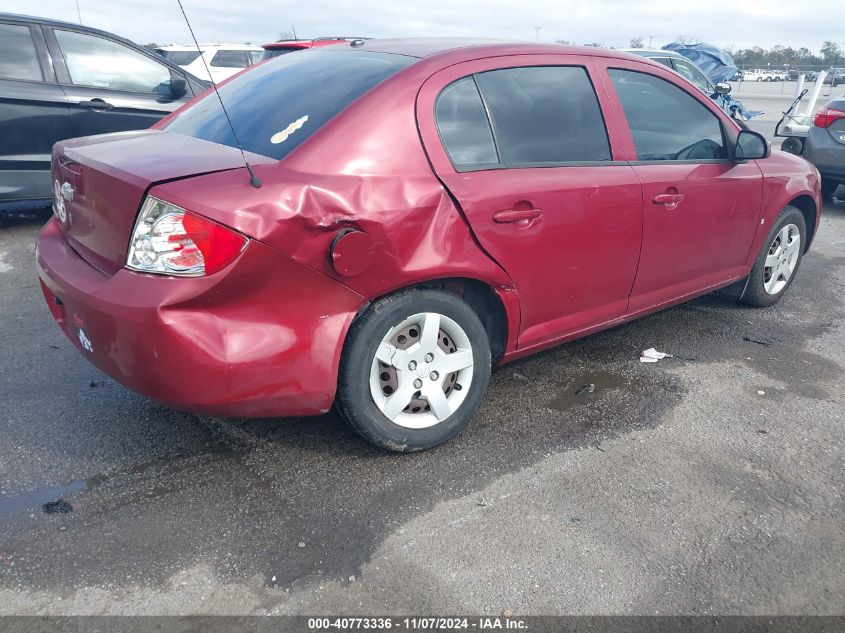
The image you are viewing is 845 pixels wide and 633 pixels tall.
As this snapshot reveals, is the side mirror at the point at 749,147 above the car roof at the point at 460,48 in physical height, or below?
below

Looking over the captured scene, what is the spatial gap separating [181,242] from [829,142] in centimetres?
806

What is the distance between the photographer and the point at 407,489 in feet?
9.37

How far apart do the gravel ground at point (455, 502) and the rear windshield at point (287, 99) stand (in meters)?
1.28

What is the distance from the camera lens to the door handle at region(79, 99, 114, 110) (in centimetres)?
641

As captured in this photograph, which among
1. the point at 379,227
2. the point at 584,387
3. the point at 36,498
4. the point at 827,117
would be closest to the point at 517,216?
the point at 379,227

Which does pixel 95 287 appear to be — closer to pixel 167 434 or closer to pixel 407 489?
pixel 167 434

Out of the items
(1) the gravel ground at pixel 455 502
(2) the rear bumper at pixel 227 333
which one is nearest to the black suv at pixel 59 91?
(1) the gravel ground at pixel 455 502

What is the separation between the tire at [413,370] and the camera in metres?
2.79

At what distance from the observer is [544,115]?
3.32 m

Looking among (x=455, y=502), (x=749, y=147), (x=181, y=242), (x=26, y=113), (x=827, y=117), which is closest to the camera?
(x=181, y=242)

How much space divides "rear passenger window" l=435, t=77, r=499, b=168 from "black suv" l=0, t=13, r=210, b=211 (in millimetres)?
4333

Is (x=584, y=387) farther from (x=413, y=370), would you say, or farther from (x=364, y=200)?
(x=364, y=200)

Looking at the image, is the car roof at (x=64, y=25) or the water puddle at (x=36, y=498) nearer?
the water puddle at (x=36, y=498)

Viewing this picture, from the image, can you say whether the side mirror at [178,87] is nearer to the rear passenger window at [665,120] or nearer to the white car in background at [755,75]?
the rear passenger window at [665,120]
